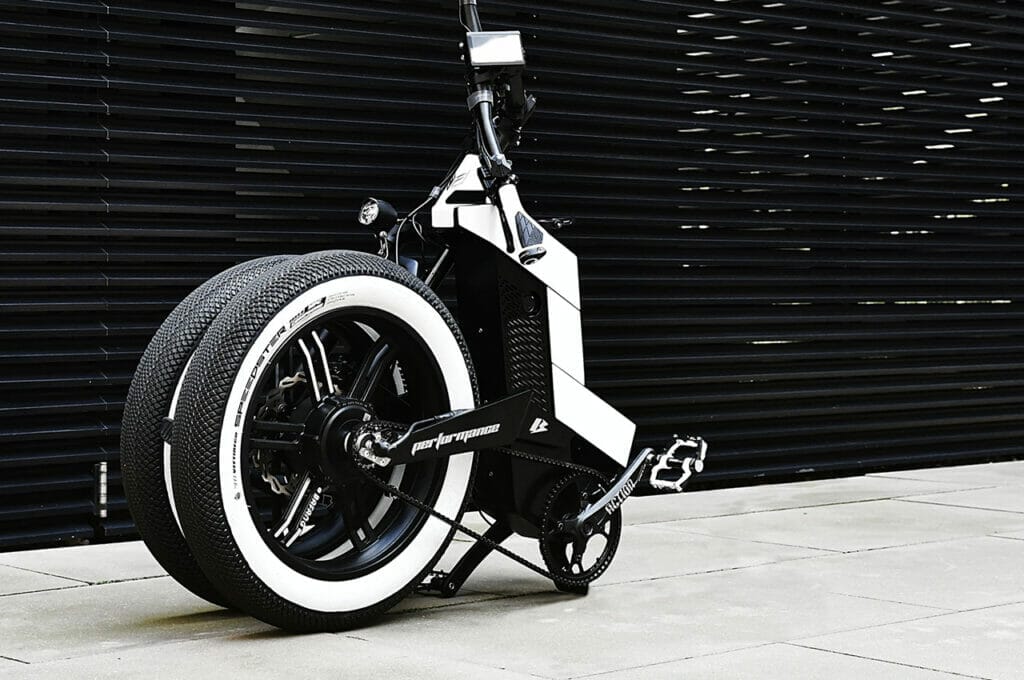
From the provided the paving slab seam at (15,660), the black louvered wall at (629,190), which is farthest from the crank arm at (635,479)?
the black louvered wall at (629,190)

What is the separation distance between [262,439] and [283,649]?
536 mm

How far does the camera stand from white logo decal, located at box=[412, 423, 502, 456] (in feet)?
12.0

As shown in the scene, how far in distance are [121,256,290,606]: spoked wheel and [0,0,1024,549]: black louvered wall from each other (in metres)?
1.32

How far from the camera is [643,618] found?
12.4 feet

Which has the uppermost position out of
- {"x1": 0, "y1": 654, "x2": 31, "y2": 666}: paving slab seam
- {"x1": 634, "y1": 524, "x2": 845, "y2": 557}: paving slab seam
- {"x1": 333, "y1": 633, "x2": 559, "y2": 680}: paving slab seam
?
{"x1": 0, "y1": 654, "x2": 31, "y2": 666}: paving slab seam

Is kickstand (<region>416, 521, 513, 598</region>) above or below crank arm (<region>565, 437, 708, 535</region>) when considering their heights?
below

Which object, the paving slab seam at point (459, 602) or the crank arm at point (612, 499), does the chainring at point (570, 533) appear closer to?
the crank arm at point (612, 499)

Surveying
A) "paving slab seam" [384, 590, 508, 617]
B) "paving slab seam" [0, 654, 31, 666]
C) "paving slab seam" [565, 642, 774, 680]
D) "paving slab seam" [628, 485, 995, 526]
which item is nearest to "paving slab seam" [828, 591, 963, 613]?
"paving slab seam" [565, 642, 774, 680]

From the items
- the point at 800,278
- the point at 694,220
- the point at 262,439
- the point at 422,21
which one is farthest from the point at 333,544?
the point at 800,278

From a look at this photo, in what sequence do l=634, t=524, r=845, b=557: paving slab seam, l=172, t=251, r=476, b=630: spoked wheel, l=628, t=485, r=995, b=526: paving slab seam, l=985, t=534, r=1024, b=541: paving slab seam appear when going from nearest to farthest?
1. l=172, t=251, r=476, b=630: spoked wheel
2. l=634, t=524, r=845, b=557: paving slab seam
3. l=985, t=534, r=1024, b=541: paving slab seam
4. l=628, t=485, r=995, b=526: paving slab seam

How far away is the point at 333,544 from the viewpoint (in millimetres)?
3875

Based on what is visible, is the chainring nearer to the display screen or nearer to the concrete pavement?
the concrete pavement

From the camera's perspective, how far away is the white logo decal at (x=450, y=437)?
367 cm

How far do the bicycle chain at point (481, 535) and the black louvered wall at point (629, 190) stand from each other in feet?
5.62
